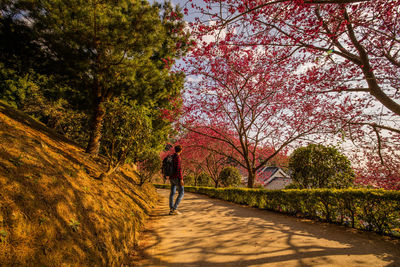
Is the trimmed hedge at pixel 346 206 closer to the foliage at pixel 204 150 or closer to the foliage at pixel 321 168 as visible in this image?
the foliage at pixel 321 168

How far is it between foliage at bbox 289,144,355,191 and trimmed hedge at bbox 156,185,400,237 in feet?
6.32

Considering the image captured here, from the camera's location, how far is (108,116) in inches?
183

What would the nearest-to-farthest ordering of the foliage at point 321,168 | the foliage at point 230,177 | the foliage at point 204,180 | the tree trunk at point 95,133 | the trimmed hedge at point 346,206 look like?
the trimmed hedge at point 346,206, the foliage at point 321,168, the tree trunk at point 95,133, the foliage at point 230,177, the foliage at point 204,180

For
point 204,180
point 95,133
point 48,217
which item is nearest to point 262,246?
point 48,217

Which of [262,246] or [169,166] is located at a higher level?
[169,166]

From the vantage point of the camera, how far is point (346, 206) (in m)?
4.49

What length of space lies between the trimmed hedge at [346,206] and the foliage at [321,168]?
6.32 feet

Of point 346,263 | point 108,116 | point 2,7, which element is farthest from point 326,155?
point 2,7

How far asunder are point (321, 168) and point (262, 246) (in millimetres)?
5802

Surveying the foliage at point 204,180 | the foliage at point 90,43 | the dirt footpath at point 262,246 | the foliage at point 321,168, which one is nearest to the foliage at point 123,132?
the foliage at point 90,43

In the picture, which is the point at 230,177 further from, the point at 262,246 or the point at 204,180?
the point at 262,246

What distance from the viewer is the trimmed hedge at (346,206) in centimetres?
381

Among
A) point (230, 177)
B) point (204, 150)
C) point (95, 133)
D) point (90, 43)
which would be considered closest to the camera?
point (90, 43)

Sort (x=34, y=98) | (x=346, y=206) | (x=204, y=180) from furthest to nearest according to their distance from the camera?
(x=204, y=180), (x=34, y=98), (x=346, y=206)
